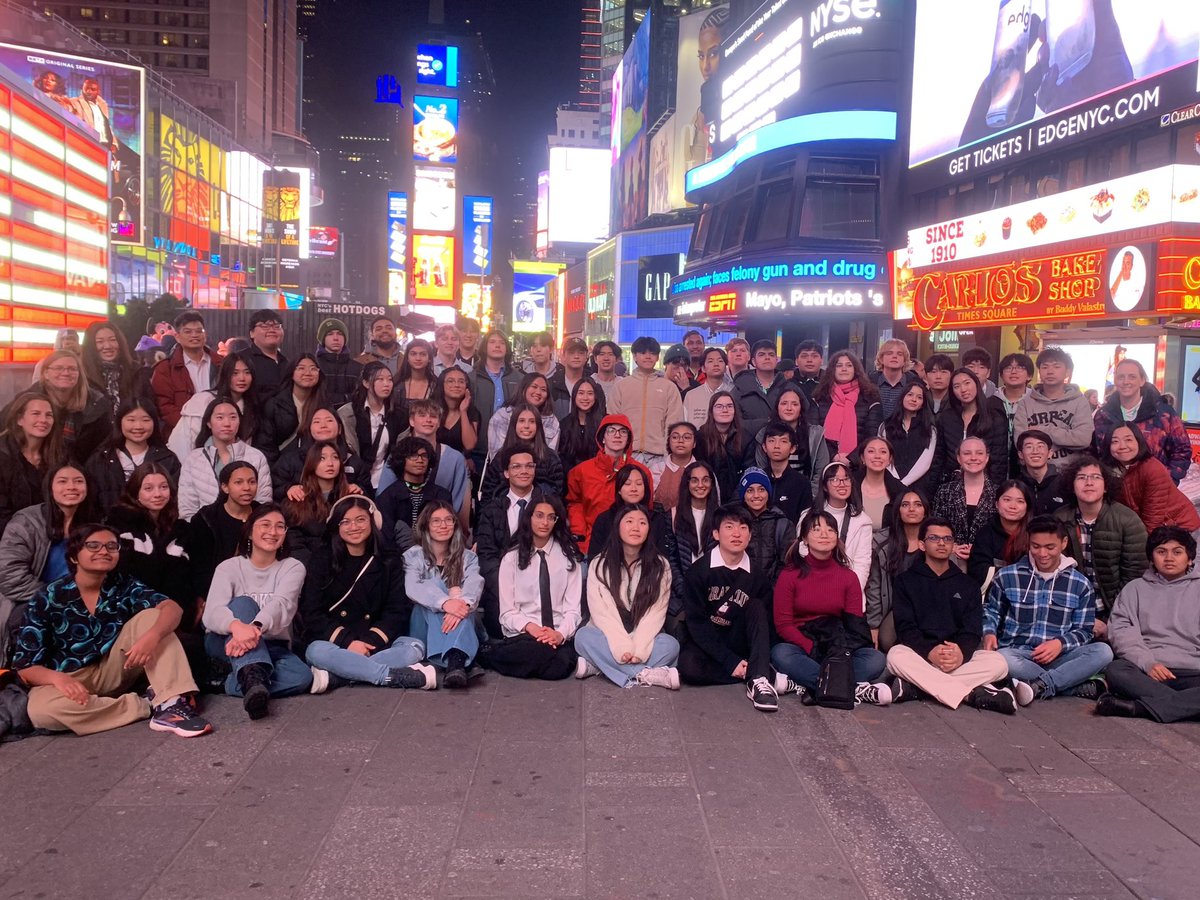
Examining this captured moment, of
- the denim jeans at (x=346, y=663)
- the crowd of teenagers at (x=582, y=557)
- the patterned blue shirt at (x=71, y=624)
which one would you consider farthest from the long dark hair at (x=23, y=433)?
the denim jeans at (x=346, y=663)

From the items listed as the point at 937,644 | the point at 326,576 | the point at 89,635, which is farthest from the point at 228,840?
the point at 937,644

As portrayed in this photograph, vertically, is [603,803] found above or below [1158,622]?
below

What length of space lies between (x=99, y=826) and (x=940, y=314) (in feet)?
58.4

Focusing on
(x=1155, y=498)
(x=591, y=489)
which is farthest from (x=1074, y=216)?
(x=591, y=489)

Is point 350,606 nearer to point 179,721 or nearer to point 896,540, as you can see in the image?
point 179,721

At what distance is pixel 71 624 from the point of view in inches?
234

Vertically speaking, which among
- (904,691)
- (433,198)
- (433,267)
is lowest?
(904,691)

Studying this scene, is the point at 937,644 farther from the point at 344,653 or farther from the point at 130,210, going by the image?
the point at 130,210

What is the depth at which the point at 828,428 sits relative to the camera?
934 cm

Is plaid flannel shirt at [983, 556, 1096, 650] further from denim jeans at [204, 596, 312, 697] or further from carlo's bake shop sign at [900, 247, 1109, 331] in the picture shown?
carlo's bake shop sign at [900, 247, 1109, 331]

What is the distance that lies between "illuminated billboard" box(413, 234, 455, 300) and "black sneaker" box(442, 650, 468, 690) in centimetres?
6240

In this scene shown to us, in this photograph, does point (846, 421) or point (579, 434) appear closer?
point (579, 434)

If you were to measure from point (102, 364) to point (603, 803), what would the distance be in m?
6.14

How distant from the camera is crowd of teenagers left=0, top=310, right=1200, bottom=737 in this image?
6.39m
